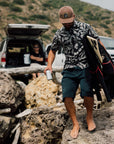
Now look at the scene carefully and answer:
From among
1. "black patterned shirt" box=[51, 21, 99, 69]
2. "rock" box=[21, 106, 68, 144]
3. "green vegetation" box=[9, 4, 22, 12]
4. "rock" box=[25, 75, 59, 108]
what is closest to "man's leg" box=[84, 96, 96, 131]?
"black patterned shirt" box=[51, 21, 99, 69]

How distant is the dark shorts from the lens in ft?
9.67

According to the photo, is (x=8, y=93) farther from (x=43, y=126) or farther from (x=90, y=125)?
(x=90, y=125)

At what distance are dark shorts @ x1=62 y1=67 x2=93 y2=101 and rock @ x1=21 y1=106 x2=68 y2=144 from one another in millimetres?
987

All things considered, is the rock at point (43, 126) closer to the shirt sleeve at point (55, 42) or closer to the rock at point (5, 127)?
the rock at point (5, 127)

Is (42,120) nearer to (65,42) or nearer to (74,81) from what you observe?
(74,81)

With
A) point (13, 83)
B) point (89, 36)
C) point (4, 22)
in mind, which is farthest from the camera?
point (4, 22)

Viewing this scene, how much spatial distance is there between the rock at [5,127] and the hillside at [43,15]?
1219 inches

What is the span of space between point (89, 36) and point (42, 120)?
1964 millimetres

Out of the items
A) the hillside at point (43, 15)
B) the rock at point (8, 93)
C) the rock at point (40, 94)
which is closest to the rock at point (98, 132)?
the rock at point (8, 93)

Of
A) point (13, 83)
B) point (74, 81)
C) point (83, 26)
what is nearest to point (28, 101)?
point (13, 83)

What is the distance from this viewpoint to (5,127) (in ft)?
13.1

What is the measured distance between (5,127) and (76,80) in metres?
1.83

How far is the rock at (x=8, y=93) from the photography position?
13.9 ft

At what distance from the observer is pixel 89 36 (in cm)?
294
